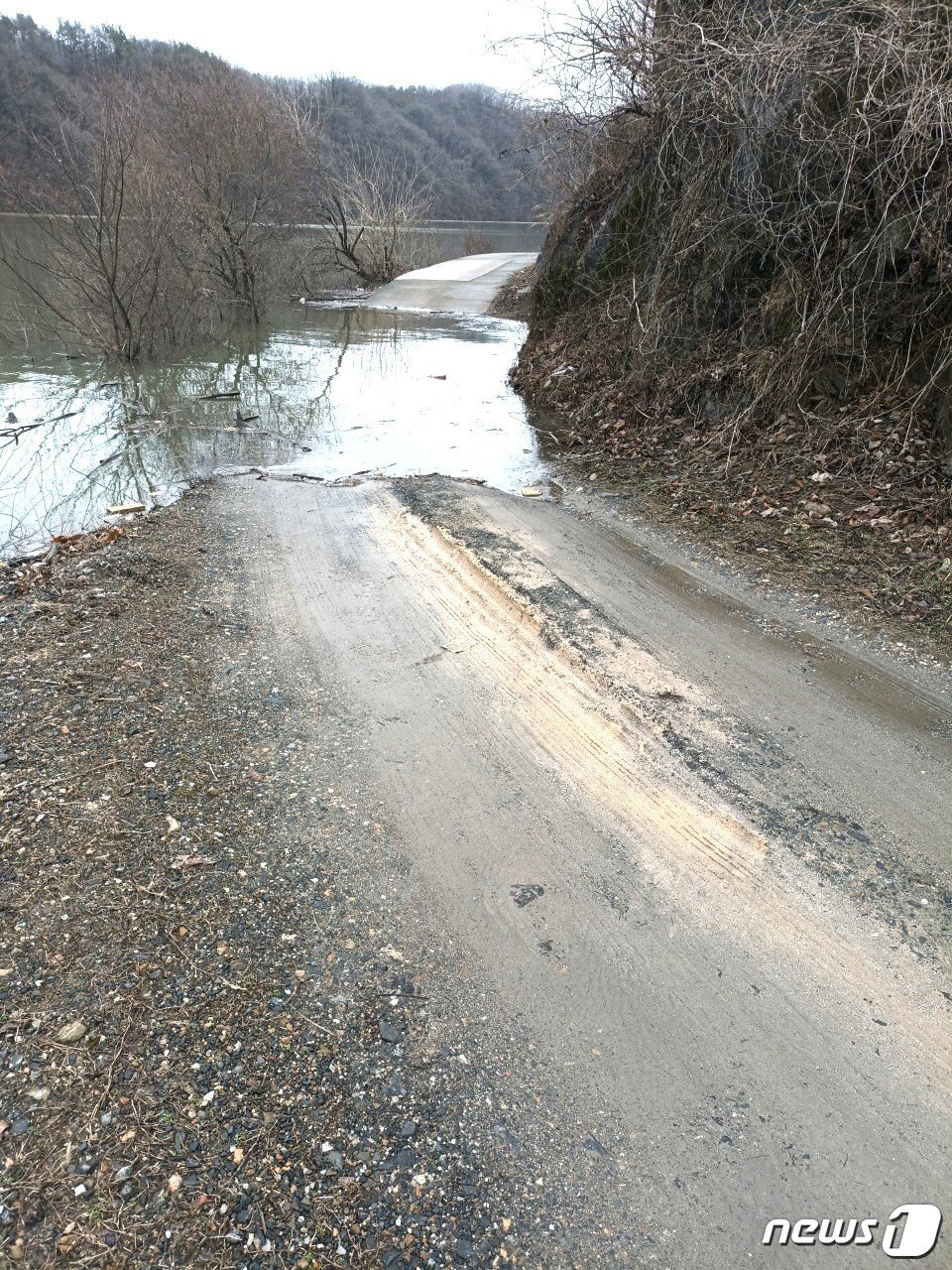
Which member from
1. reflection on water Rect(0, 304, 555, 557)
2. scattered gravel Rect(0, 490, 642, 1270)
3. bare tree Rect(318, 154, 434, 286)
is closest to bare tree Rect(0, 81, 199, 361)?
reflection on water Rect(0, 304, 555, 557)

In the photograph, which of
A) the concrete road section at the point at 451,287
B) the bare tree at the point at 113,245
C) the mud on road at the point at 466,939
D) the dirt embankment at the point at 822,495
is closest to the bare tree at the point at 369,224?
the concrete road section at the point at 451,287

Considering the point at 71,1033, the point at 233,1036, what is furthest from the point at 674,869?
the point at 71,1033

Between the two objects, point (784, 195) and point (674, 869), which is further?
point (784, 195)

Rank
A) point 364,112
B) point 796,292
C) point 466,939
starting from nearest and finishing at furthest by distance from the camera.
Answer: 1. point 466,939
2. point 796,292
3. point 364,112

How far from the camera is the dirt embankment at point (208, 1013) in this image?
1.83 m

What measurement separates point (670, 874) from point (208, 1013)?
5.43 feet

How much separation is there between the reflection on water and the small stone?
5493mm

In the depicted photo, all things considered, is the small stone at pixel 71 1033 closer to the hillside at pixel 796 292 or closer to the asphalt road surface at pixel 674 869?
the asphalt road surface at pixel 674 869

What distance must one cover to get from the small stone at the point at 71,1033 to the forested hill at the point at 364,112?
53.1m

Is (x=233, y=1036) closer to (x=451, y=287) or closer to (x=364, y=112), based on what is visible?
(x=451, y=287)

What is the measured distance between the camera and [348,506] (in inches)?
269

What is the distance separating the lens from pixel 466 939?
8.56 feet

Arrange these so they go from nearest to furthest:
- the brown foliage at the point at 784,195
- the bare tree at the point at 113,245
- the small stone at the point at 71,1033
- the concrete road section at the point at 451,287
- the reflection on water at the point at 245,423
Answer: the small stone at the point at 71,1033, the brown foliage at the point at 784,195, the reflection on water at the point at 245,423, the bare tree at the point at 113,245, the concrete road section at the point at 451,287

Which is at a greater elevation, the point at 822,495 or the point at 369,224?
the point at 369,224
